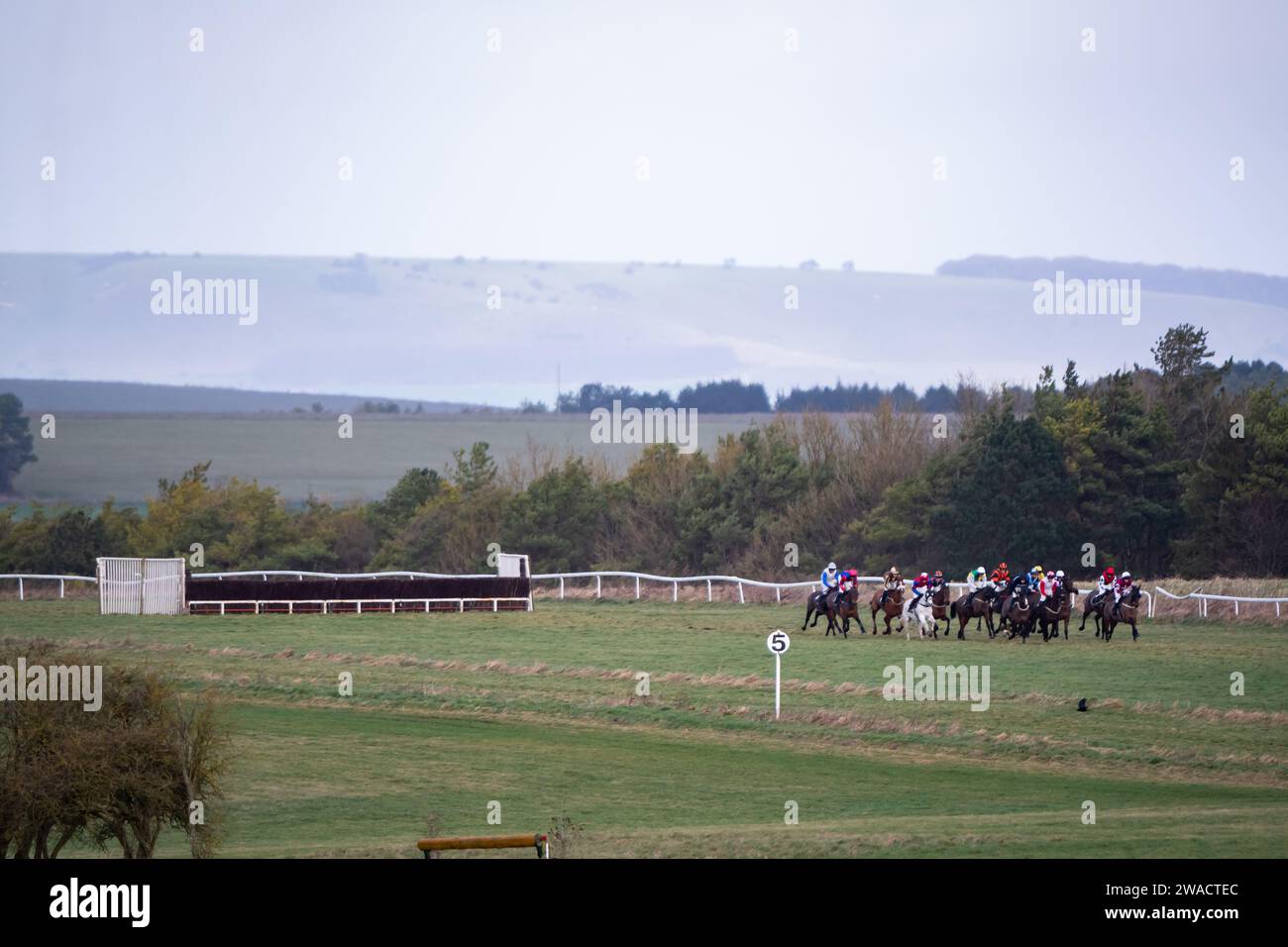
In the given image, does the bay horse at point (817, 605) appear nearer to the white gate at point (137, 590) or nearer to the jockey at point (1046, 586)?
the jockey at point (1046, 586)

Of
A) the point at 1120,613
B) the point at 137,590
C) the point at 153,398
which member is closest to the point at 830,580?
the point at 1120,613

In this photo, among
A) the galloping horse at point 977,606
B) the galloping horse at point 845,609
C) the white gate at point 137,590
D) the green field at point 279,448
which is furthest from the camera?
the green field at point 279,448

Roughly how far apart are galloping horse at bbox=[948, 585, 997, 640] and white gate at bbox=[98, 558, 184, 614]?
52.8ft

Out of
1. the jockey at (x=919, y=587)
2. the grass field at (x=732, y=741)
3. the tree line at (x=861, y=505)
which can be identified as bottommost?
the grass field at (x=732, y=741)

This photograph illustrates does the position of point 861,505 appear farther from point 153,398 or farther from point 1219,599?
point 153,398

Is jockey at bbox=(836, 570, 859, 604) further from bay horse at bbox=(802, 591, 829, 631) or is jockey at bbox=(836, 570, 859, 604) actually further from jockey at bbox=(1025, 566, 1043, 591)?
jockey at bbox=(1025, 566, 1043, 591)

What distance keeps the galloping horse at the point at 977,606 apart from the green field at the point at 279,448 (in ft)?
199

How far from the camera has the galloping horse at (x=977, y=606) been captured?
29.5 meters

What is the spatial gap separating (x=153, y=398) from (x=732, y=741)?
146 meters

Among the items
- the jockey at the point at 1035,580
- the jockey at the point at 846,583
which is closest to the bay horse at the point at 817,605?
the jockey at the point at 846,583

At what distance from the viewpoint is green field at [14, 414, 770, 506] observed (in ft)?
324

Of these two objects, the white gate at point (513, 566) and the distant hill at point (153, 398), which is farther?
the distant hill at point (153, 398)

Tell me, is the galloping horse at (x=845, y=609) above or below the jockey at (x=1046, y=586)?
below
